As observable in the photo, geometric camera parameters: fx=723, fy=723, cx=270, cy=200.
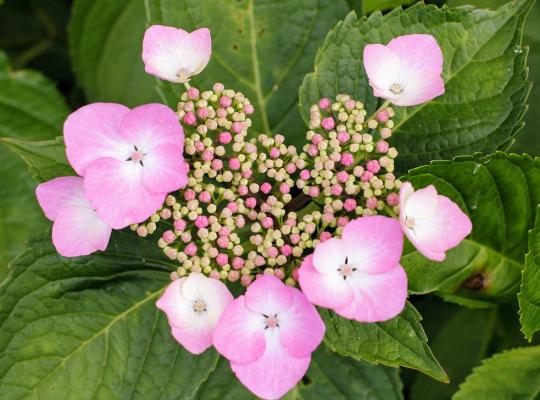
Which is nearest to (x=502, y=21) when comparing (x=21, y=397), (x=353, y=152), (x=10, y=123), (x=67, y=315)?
(x=353, y=152)

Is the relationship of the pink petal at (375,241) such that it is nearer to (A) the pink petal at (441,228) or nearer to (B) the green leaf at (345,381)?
(A) the pink petal at (441,228)

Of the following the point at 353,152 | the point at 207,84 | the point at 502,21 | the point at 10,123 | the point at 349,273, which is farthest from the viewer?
the point at 10,123

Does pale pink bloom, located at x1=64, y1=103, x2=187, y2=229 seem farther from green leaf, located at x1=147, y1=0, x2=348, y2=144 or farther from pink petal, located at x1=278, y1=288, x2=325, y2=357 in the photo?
green leaf, located at x1=147, y1=0, x2=348, y2=144

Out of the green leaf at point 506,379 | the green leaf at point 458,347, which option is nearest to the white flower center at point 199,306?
the green leaf at point 506,379

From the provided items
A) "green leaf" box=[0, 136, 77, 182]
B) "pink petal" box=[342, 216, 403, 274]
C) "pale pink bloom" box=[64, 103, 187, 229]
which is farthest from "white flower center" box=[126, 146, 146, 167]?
"pink petal" box=[342, 216, 403, 274]

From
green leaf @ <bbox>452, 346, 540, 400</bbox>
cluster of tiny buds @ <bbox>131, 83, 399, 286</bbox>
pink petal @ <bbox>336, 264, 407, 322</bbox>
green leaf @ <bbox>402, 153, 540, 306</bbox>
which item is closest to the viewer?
pink petal @ <bbox>336, 264, 407, 322</bbox>

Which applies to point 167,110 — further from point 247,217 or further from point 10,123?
point 10,123
